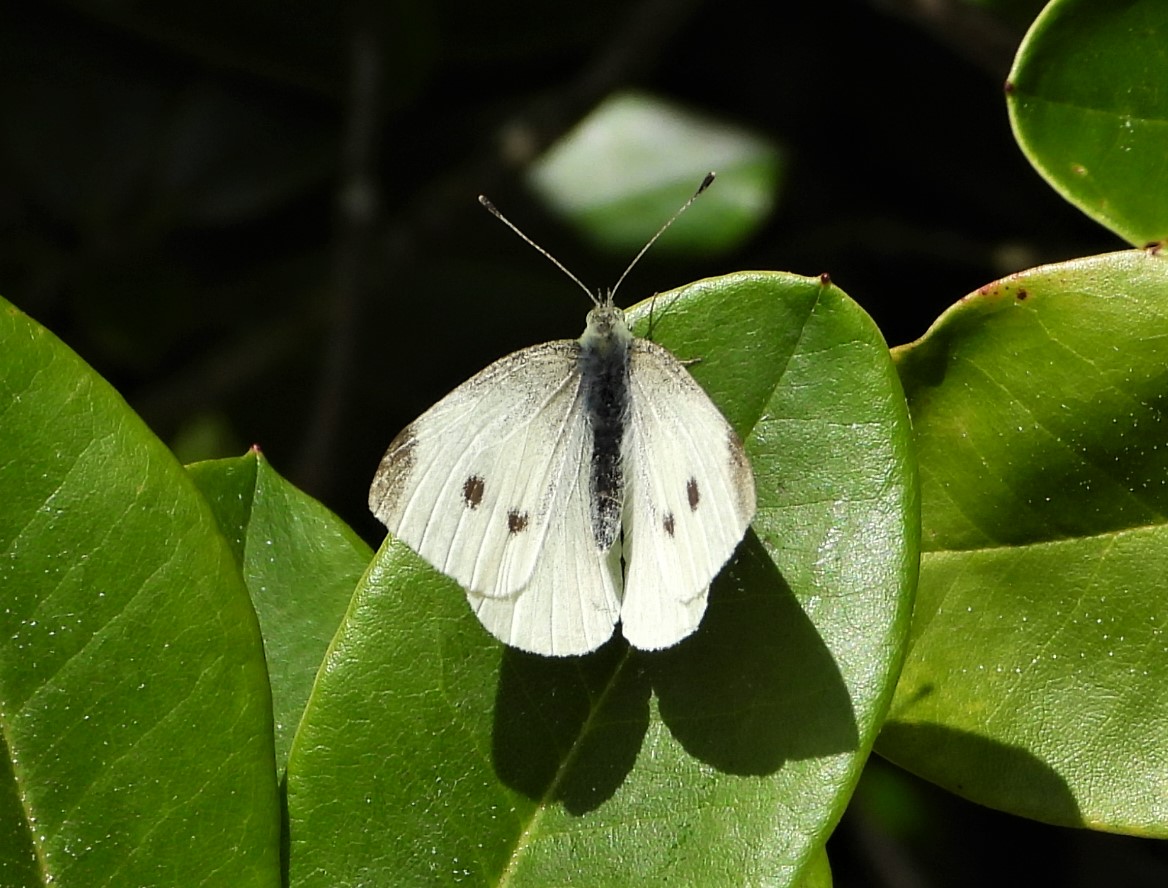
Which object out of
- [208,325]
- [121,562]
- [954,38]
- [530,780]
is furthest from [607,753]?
[208,325]

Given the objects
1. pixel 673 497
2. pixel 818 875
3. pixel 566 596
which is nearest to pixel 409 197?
pixel 673 497

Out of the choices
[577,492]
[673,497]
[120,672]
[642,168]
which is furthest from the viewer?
[642,168]

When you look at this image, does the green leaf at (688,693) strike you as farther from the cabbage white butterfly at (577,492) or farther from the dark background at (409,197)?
the dark background at (409,197)

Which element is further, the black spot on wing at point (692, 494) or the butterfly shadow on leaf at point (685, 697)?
the black spot on wing at point (692, 494)

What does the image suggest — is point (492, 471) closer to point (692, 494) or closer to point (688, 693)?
point (692, 494)

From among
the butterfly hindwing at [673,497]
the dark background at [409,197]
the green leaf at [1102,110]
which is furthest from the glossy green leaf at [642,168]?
the green leaf at [1102,110]

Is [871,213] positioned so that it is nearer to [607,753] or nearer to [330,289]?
[330,289]
